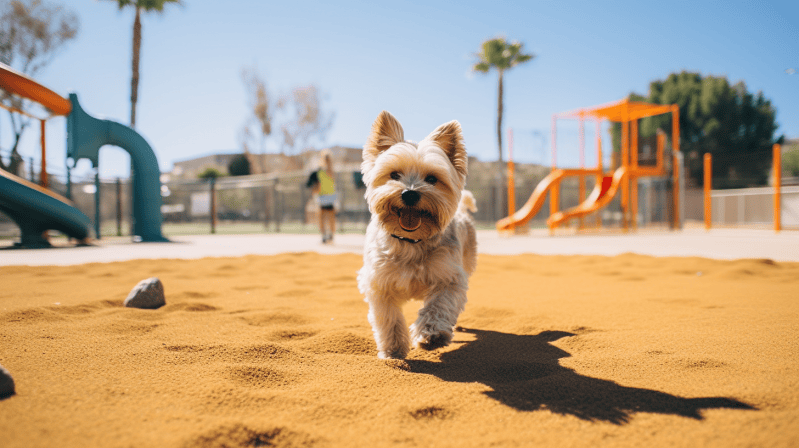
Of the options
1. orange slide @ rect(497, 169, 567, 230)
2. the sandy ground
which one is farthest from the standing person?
orange slide @ rect(497, 169, 567, 230)

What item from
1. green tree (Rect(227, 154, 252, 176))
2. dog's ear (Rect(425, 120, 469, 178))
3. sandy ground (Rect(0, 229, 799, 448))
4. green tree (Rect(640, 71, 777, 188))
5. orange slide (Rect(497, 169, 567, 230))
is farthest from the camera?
green tree (Rect(227, 154, 252, 176))

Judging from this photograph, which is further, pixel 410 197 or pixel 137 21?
pixel 137 21

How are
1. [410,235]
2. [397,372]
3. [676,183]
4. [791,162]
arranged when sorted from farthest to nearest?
1. [791,162]
2. [676,183]
3. [410,235]
4. [397,372]

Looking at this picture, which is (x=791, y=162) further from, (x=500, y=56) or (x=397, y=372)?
(x=397, y=372)

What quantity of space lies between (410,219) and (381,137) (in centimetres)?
66

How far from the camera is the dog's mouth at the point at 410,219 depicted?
267 centimetres

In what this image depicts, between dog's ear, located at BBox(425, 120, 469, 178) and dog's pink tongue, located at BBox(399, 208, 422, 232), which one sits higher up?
dog's ear, located at BBox(425, 120, 469, 178)

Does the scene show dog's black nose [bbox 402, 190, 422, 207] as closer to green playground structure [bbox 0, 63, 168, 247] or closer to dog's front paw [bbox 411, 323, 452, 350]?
dog's front paw [bbox 411, 323, 452, 350]

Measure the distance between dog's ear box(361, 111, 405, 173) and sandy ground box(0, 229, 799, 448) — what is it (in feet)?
3.92

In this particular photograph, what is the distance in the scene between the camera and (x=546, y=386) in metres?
2.08

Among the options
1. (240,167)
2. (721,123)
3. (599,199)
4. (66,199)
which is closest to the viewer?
(66,199)

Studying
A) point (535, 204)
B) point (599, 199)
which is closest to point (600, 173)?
point (599, 199)

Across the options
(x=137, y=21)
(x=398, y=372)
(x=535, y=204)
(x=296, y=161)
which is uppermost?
(x=137, y=21)

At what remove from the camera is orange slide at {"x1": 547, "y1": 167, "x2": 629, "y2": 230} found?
1545 cm
